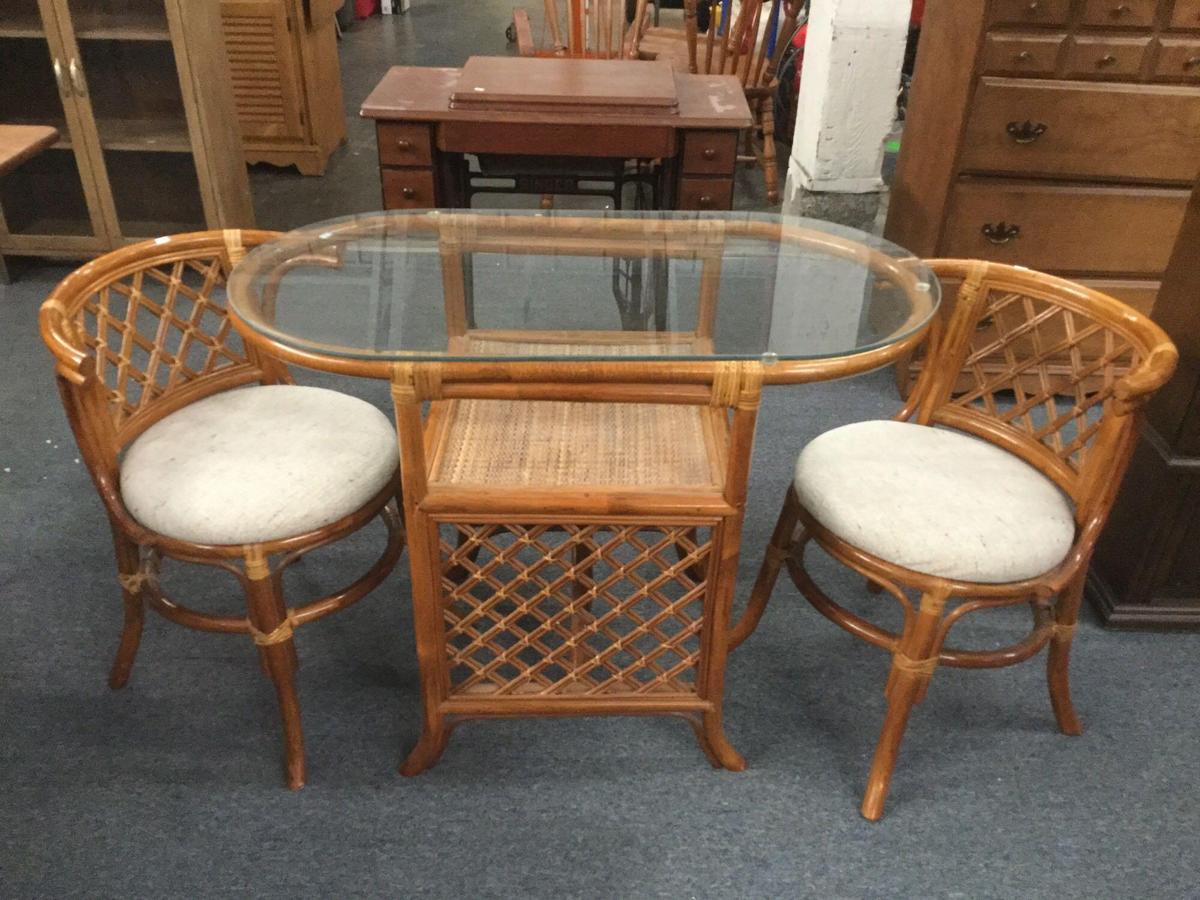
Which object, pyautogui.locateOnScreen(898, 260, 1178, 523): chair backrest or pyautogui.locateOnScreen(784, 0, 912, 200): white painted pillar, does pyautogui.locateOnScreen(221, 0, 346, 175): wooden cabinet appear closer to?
pyautogui.locateOnScreen(784, 0, 912, 200): white painted pillar

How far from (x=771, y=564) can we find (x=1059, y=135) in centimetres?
139

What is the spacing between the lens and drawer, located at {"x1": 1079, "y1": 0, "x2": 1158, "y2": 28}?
214 cm

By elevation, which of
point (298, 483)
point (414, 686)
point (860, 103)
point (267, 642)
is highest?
point (860, 103)

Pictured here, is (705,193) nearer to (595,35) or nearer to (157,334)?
(157,334)

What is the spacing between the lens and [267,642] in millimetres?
1466

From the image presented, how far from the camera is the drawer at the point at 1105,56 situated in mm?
2193

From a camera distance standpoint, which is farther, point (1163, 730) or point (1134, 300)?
point (1134, 300)

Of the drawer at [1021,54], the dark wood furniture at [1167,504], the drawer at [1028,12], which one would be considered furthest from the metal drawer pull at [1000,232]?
the dark wood furniture at [1167,504]

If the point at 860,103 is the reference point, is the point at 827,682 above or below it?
below

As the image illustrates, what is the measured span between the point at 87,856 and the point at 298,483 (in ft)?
2.13

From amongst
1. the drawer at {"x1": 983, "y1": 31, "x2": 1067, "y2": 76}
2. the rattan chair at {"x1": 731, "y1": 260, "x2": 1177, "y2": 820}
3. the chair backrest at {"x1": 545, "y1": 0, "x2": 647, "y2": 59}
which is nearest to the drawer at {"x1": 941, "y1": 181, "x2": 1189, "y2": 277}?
the drawer at {"x1": 983, "y1": 31, "x2": 1067, "y2": 76}

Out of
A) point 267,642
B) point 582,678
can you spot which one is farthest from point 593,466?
point 267,642

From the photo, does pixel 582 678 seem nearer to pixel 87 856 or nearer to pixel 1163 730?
pixel 87 856

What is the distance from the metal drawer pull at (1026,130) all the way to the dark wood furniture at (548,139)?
0.63m
